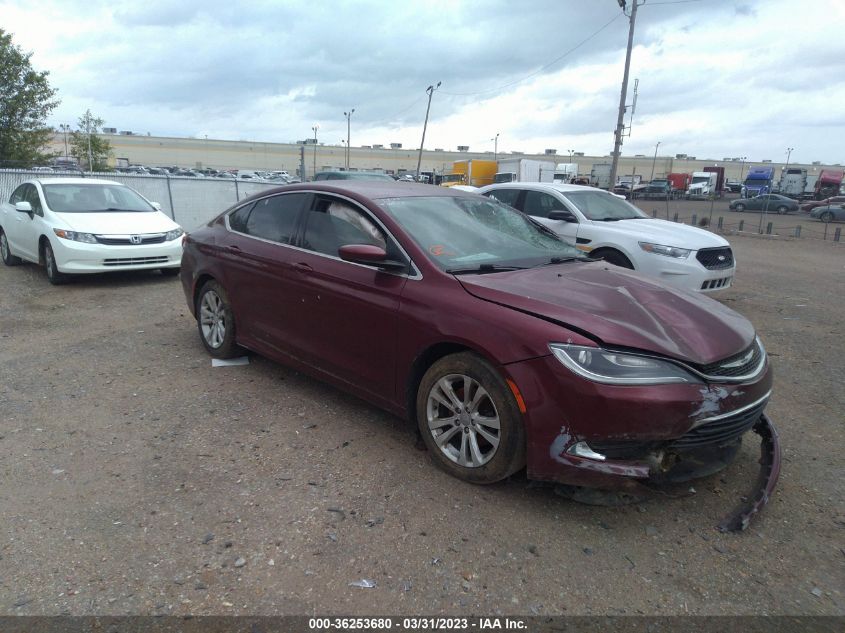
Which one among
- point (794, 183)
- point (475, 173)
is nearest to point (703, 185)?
point (794, 183)

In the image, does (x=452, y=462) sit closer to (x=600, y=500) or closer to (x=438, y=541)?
(x=438, y=541)

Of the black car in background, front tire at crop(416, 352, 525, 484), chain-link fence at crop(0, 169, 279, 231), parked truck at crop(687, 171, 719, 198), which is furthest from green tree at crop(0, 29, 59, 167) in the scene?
parked truck at crop(687, 171, 719, 198)

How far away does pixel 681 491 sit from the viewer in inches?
130

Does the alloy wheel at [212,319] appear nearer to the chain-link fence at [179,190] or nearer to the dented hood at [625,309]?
the dented hood at [625,309]

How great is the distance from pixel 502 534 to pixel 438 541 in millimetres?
329

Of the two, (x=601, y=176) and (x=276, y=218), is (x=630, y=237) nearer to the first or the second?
(x=276, y=218)

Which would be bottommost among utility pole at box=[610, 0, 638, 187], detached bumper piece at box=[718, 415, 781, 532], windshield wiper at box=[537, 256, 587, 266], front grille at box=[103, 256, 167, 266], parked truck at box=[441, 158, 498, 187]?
detached bumper piece at box=[718, 415, 781, 532]

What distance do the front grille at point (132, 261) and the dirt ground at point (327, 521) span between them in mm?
3892

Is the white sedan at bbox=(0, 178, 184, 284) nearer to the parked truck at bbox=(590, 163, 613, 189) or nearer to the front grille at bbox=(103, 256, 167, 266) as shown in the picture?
the front grille at bbox=(103, 256, 167, 266)

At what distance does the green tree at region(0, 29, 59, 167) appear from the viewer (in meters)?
21.5

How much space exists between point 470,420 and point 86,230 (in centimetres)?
749

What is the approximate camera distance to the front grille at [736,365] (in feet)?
9.70

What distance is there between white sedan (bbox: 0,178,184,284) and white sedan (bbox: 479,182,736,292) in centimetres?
562

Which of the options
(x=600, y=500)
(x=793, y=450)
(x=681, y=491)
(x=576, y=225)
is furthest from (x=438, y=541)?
(x=576, y=225)
